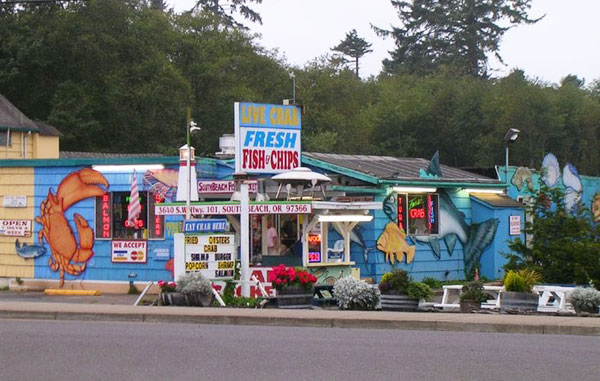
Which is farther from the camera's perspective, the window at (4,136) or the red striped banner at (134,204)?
the window at (4,136)

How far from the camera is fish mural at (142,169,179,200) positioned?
2523cm

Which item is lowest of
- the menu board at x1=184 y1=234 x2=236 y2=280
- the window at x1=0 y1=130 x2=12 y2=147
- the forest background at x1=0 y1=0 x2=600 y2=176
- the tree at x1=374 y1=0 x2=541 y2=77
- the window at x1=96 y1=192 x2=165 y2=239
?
the menu board at x1=184 y1=234 x2=236 y2=280

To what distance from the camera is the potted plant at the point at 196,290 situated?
20.5 meters

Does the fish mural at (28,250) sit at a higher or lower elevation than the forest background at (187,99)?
lower

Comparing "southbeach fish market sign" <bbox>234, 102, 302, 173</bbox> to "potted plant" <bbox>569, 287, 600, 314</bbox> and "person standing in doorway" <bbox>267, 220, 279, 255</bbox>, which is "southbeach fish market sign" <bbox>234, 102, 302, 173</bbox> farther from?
"potted plant" <bbox>569, 287, 600, 314</bbox>

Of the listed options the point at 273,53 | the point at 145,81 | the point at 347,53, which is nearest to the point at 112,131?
the point at 145,81

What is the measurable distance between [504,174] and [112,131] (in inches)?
1129

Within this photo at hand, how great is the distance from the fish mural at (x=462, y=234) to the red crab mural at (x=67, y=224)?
990 cm

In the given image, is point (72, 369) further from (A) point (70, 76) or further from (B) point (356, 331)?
(A) point (70, 76)

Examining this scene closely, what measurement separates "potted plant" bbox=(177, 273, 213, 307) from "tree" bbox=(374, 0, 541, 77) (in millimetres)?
61986

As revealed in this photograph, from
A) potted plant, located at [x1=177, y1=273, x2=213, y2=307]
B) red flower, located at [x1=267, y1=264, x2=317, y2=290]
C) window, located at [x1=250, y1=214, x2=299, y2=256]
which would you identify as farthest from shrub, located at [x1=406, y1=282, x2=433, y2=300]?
window, located at [x1=250, y1=214, x2=299, y2=256]

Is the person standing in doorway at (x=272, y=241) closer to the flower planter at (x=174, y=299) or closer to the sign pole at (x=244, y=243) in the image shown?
the sign pole at (x=244, y=243)

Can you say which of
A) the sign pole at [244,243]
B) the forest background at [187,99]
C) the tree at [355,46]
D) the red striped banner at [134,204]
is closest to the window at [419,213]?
the sign pole at [244,243]

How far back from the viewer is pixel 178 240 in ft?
70.7
